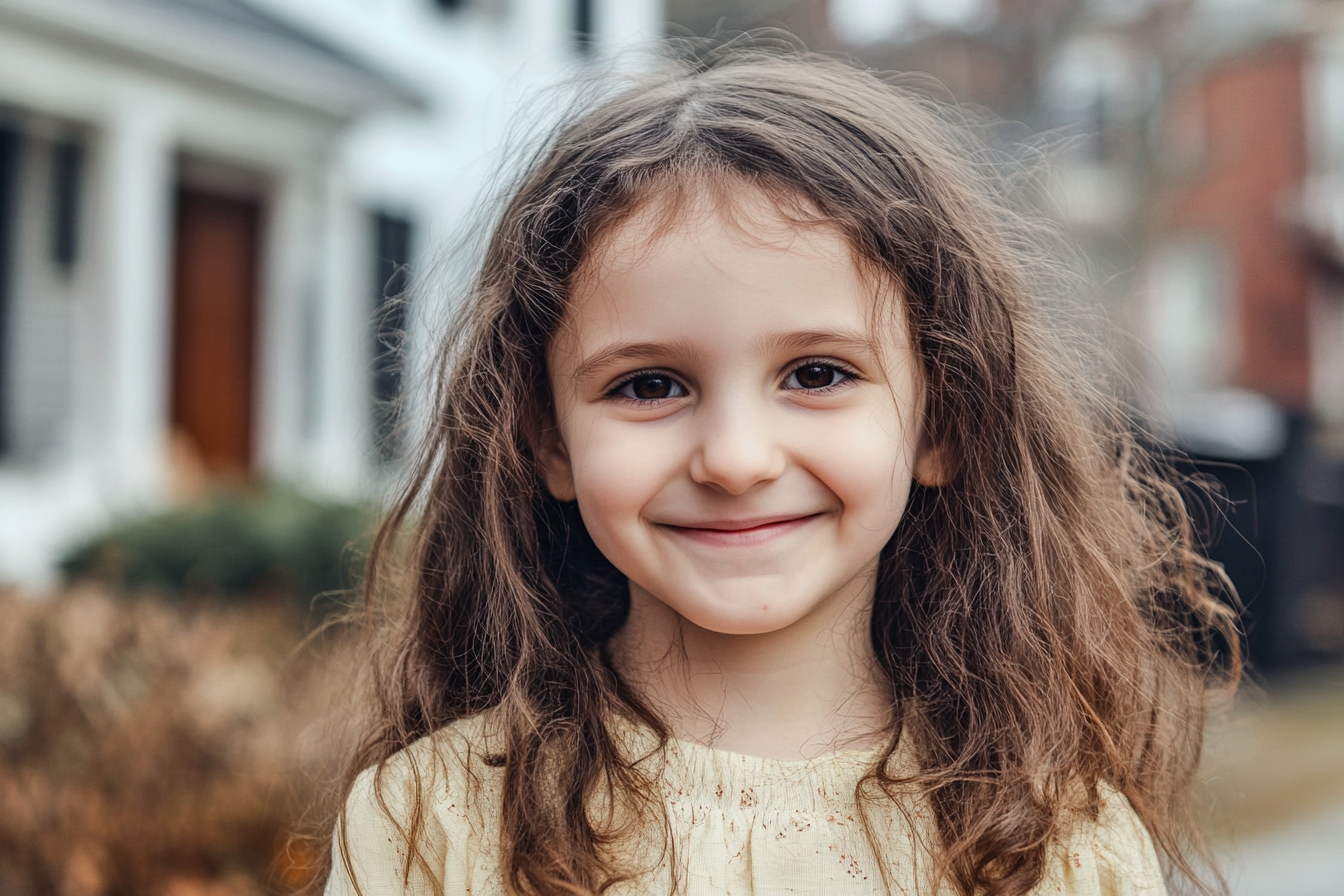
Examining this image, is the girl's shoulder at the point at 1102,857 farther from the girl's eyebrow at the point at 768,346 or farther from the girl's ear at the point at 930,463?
the girl's eyebrow at the point at 768,346

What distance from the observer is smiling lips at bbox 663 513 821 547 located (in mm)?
1439

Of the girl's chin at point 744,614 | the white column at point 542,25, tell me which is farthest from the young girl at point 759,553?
the white column at point 542,25

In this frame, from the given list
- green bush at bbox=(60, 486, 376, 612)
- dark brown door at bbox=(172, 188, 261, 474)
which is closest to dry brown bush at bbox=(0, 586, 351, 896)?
green bush at bbox=(60, 486, 376, 612)

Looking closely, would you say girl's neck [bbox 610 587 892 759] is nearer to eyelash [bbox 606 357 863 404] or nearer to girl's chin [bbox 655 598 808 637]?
girl's chin [bbox 655 598 808 637]

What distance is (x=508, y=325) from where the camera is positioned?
1656mm

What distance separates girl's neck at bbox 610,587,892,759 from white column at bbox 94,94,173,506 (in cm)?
662

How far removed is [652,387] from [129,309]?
23.1 ft

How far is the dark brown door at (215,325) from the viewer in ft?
29.5

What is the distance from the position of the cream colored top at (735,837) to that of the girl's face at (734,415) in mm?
187

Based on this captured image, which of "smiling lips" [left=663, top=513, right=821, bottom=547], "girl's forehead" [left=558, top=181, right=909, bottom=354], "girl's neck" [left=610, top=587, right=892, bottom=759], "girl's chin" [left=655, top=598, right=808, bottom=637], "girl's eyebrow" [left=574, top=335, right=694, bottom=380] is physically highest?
"girl's forehead" [left=558, top=181, right=909, bottom=354]

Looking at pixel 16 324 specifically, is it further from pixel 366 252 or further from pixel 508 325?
pixel 508 325

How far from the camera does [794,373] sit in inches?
57.3

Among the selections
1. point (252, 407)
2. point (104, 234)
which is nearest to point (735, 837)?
point (104, 234)

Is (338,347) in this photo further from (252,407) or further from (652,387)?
(652,387)
